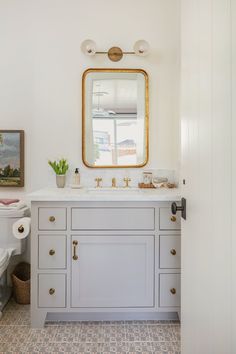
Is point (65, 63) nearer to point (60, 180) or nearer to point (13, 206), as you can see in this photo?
point (60, 180)

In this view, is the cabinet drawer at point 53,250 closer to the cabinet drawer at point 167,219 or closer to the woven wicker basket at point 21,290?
the woven wicker basket at point 21,290

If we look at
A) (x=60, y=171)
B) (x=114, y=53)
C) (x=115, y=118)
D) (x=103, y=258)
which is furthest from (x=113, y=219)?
(x=114, y=53)

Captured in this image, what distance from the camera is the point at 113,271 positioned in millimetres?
1882

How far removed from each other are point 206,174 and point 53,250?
136cm

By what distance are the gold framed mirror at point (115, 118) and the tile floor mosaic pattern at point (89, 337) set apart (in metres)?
1.28

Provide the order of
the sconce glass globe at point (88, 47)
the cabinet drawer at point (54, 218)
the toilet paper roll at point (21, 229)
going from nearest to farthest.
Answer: the cabinet drawer at point (54, 218), the toilet paper roll at point (21, 229), the sconce glass globe at point (88, 47)

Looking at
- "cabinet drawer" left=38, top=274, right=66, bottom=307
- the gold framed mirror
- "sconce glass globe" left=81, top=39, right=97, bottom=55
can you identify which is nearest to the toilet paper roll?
"cabinet drawer" left=38, top=274, right=66, bottom=307

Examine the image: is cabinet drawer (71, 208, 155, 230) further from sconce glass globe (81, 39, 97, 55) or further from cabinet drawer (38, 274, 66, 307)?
sconce glass globe (81, 39, 97, 55)

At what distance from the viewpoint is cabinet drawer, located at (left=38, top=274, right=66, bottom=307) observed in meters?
1.87

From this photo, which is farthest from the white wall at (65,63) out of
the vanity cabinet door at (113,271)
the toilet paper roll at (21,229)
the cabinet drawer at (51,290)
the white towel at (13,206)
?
the cabinet drawer at (51,290)

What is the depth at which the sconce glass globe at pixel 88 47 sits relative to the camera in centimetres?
232

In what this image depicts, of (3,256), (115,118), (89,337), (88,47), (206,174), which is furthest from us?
(115,118)

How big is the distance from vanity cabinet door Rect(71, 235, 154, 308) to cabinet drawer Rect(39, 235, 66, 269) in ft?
0.26

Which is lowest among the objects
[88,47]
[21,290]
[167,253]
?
[21,290]
